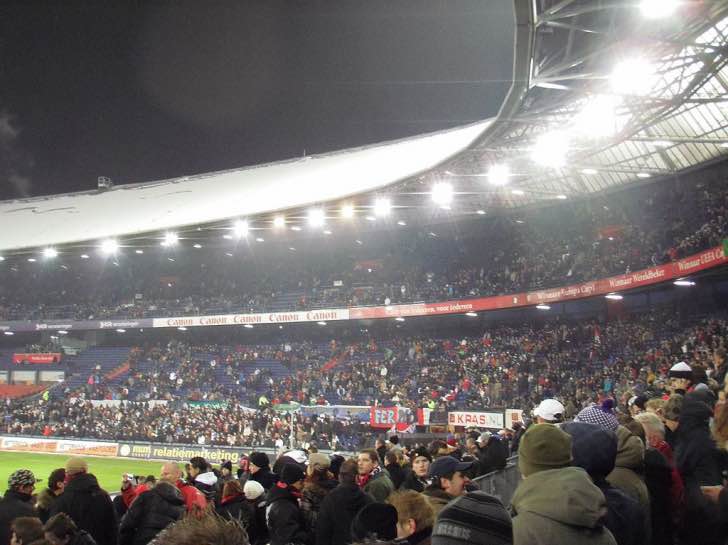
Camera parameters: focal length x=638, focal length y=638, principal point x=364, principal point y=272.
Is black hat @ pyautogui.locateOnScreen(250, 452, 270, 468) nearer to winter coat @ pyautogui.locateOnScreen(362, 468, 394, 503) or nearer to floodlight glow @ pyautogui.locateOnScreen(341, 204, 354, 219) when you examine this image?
winter coat @ pyautogui.locateOnScreen(362, 468, 394, 503)

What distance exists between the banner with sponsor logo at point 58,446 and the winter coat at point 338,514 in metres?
29.4

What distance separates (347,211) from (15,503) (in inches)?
1023

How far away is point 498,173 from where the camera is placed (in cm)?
2528

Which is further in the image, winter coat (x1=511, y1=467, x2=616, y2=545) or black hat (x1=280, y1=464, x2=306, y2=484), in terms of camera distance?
black hat (x1=280, y1=464, x2=306, y2=484)

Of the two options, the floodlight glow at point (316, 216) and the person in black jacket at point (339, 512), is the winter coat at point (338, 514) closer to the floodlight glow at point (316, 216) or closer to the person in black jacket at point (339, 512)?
the person in black jacket at point (339, 512)

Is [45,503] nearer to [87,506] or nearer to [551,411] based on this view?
[87,506]

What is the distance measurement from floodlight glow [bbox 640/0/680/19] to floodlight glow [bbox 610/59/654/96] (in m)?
2.23

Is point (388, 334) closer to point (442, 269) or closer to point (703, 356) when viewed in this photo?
point (442, 269)

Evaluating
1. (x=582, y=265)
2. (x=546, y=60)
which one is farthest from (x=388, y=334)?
(x=546, y=60)

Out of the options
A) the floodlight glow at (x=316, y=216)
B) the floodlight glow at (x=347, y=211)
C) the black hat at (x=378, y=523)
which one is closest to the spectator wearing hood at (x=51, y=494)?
the black hat at (x=378, y=523)

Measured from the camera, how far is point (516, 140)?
21766 mm

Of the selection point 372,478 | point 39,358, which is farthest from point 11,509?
point 39,358

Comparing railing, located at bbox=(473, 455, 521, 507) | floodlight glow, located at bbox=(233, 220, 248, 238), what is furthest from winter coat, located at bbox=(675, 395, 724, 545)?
floodlight glow, located at bbox=(233, 220, 248, 238)

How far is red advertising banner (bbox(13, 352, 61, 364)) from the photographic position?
46031mm
